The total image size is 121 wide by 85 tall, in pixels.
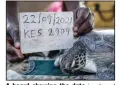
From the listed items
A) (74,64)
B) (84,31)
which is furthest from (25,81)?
(84,31)

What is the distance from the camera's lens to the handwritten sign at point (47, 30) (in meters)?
1.82

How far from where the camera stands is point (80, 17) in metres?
1.86

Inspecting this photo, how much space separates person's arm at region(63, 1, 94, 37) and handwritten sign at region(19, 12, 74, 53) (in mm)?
30

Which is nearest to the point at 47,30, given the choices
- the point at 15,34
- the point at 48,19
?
the point at 48,19

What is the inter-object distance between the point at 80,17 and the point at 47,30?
0.20 meters

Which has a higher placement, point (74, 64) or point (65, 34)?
point (65, 34)

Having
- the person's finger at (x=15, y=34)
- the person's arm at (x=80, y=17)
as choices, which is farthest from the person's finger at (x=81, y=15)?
the person's finger at (x=15, y=34)

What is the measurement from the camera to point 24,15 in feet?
5.93

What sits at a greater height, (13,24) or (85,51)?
(13,24)

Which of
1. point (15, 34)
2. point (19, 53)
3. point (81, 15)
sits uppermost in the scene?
point (81, 15)

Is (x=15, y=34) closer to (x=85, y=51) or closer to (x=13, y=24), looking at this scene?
(x=13, y=24)

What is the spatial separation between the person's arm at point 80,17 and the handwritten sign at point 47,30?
30 millimetres
